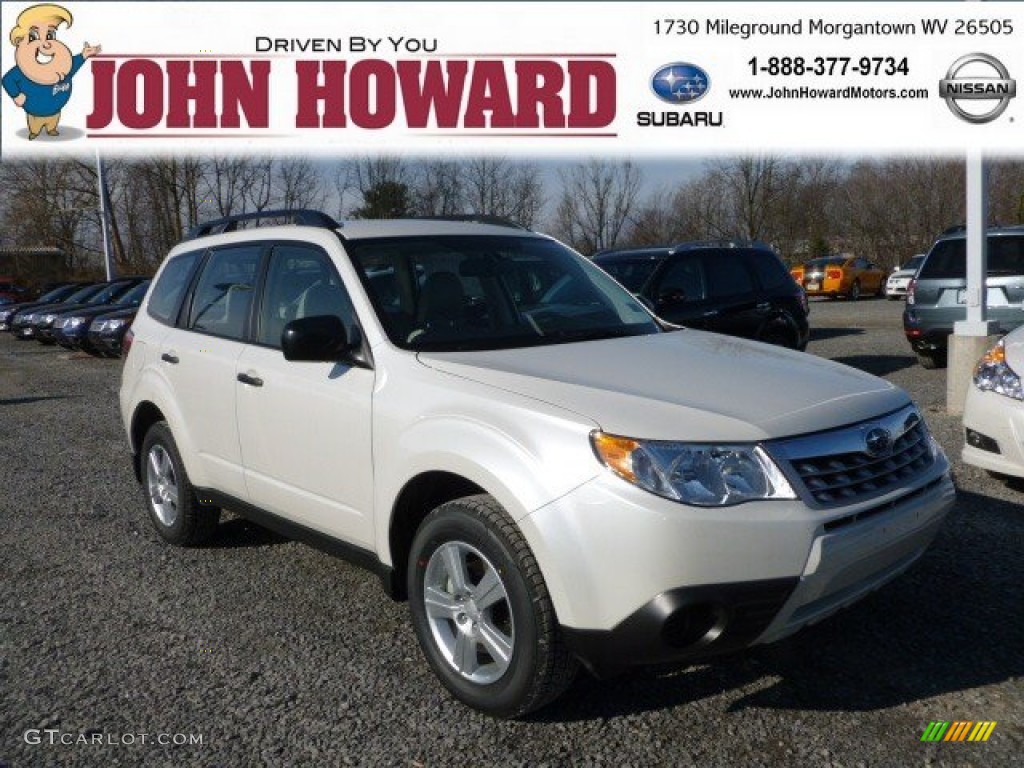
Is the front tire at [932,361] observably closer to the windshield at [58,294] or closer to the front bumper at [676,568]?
the front bumper at [676,568]

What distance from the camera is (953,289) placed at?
10867 mm

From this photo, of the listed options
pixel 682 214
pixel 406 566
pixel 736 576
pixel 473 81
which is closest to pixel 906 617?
pixel 736 576

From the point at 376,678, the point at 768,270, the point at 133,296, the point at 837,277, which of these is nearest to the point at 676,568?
the point at 376,678

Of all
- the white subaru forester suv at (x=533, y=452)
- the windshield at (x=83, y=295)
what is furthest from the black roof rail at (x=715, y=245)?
the windshield at (x=83, y=295)

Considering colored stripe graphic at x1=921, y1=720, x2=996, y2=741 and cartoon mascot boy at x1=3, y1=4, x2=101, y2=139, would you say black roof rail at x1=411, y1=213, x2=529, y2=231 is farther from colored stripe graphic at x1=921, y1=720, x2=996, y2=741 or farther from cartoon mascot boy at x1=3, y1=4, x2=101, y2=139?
cartoon mascot boy at x1=3, y1=4, x2=101, y2=139

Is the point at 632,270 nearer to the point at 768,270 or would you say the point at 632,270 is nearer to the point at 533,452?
the point at 768,270

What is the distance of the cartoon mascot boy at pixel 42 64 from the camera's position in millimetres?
23047

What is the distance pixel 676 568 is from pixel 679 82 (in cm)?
1631

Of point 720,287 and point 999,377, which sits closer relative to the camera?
point 999,377

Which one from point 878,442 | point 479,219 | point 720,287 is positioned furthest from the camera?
point 720,287

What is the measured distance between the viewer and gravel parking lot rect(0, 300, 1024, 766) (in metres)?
3.00

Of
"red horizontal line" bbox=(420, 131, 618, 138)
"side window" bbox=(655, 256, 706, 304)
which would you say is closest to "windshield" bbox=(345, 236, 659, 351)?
"side window" bbox=(655, 256, 706, 304)

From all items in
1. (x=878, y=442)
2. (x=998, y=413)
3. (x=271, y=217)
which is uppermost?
(x=271, y=217)

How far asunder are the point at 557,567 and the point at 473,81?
14.5 meters
